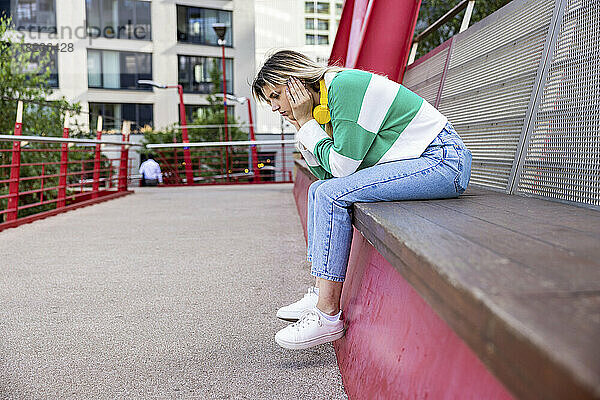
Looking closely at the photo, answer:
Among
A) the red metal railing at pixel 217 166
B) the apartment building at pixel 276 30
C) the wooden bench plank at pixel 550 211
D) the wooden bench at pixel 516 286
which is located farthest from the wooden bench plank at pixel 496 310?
the apartment building at pixel 276 30

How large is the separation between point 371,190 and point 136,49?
101 feet

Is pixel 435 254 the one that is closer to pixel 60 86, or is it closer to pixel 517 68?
pixel 517 68

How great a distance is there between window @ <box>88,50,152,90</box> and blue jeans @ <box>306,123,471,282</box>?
30.2 meters

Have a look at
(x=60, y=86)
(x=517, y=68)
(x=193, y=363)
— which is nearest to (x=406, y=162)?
(x=193, y=363)

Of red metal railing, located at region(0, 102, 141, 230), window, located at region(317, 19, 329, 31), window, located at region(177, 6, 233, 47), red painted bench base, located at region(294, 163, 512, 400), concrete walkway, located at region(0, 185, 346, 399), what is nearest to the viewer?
red painted bench base, located at region(294, 163, 512, 400)

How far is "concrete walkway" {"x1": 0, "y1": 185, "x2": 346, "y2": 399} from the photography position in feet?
6.61

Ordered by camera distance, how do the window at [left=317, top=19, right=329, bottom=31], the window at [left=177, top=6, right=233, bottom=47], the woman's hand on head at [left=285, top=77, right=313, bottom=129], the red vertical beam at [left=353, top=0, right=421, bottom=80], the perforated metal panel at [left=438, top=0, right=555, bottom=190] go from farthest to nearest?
the window at [left=317, top=19, right=329, bottom=31], the window at [left=177, top=6, right=233, bottom=47], the red vertical beam at [left=353, top=0, right=421, bottom=80], the perforated metal panel at [left=438, top=0, right=555, bottom=190], the woman's hand on head at [left=285, top=77, right=313, bottom=129]

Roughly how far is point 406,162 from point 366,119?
202 millimetres

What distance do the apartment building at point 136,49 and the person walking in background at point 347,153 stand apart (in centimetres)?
2832

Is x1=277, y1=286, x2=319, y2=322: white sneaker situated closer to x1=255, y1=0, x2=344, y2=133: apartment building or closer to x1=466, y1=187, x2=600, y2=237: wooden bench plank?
x1=466, y1=187, x2=600, y2=237: wooden bench plank

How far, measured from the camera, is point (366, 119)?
212 centimetres

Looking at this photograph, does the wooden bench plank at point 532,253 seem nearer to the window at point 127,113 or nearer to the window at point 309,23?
the window at point 127,113

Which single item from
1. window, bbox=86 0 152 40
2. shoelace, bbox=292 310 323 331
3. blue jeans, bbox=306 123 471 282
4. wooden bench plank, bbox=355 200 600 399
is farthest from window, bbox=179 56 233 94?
wooden bench plank, bbox=355 200 600 399

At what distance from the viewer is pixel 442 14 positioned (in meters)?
9.22
